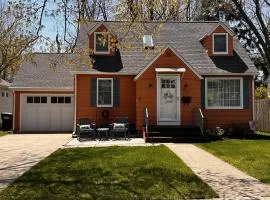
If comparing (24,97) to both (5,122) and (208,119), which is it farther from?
(208,119)

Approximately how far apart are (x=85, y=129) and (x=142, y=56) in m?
5.60

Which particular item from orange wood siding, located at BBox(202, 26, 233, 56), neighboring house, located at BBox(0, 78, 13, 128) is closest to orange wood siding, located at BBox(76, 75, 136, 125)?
orange wood siding, located at BBox(202, 26, 233, 56)

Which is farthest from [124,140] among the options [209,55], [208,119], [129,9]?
[129,9]

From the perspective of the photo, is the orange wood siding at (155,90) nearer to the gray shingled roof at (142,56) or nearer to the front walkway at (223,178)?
the gray shingled roof at (142,56)

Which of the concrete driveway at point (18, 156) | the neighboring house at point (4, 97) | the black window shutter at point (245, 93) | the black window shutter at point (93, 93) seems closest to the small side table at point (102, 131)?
the black window shutter at point (93, 93)

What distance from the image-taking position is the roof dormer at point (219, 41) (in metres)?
23.1

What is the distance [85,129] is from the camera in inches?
774

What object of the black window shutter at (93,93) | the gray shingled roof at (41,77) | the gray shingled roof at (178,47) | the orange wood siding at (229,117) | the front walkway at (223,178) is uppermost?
the gray shingled roof at (178,47)

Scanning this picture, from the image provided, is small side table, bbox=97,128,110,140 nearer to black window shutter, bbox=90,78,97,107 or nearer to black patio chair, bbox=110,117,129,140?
black patio chair, bbox=110,117,129,140

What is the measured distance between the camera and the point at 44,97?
2631cm

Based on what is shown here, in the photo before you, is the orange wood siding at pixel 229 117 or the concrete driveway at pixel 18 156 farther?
the orange wood siding at pixel 229 117

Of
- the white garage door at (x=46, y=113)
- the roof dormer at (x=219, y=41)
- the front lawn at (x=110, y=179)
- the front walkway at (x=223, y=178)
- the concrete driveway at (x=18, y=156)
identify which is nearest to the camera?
the front lawn at (x=110, y=179)

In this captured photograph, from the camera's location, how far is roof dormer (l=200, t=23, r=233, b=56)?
75.8ft

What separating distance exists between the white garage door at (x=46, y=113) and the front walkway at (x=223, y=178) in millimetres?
13110
